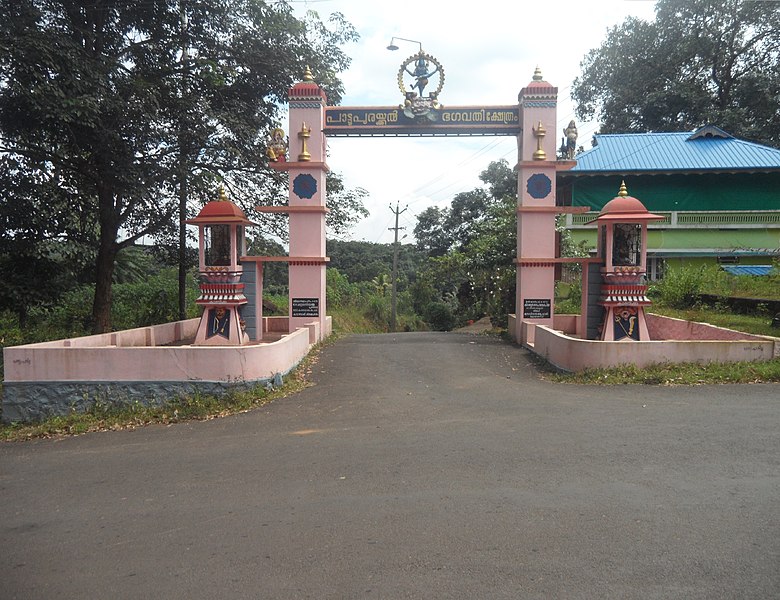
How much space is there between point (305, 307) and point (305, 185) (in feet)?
9.38

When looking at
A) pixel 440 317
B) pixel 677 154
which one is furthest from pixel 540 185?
pixel 440 317

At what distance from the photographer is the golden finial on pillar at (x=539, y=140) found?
43.4ft

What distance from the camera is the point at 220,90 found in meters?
13.7

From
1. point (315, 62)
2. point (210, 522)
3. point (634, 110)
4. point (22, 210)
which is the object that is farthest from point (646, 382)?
point (634, 110)

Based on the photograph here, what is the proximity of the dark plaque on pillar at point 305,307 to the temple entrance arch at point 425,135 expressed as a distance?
0.02 metres

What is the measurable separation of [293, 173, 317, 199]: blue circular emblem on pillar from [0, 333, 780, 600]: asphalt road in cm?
740

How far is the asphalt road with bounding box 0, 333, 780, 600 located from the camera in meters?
3.28

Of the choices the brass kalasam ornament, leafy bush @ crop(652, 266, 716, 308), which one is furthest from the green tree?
leafy bush @ crop(652, 266, 716, 308)

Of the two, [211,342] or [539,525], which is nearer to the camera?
[539,525]

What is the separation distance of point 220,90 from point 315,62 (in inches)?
99.3

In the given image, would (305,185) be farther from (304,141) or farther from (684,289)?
(684,289)

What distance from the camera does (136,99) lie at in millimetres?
11344

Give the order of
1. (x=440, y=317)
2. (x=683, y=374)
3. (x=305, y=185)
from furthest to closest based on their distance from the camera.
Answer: (x=440, y=317) → (x=305, y=185) → (x=683, y=374)

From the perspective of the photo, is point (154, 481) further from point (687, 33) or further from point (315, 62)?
point (687, 33)
